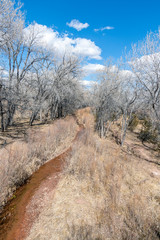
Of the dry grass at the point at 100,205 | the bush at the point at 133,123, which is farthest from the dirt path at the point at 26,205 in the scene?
the bush at the point at 133,123

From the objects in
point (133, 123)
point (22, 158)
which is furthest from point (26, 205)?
point (133, 123)

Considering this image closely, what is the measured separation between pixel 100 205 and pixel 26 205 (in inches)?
96.6

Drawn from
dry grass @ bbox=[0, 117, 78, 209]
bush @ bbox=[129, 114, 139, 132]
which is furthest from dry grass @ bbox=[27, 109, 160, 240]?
bush @ bbox=[129, 114, 139, 132]

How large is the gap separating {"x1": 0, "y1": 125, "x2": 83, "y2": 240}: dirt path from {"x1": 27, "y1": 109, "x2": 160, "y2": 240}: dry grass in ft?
0.86

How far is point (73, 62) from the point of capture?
16.7 m

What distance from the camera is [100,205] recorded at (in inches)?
166

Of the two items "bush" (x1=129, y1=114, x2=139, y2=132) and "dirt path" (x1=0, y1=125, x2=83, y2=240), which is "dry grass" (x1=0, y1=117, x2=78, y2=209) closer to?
"dirt path" (x1=0, y1=125, x2=83, y2=240)

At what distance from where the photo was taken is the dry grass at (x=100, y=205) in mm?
3211

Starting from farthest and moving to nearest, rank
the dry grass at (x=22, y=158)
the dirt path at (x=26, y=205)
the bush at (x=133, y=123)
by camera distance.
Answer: the bush at (x=133, y=123), the dry grass at (x=22, y=158), the dirt path at (x=26, y=205)

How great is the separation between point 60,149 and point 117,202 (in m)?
5.53

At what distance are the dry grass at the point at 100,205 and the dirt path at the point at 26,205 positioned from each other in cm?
26

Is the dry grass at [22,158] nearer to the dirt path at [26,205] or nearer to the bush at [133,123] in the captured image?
the dirt path at [26,205]

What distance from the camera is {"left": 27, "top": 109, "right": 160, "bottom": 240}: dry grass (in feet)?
10.5

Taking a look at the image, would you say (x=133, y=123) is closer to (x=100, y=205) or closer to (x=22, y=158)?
(x=100, y=205)
